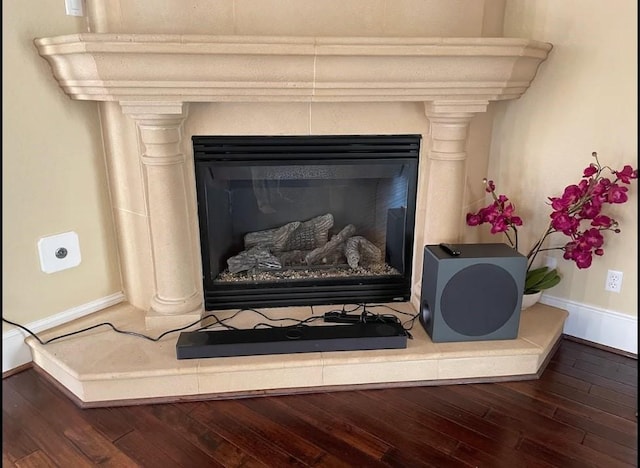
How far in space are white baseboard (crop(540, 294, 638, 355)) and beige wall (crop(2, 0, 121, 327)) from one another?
2.02 m

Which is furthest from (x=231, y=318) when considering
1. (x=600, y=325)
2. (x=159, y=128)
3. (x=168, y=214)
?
(x=600, y=325)

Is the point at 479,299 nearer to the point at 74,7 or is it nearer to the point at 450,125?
the point at 450,125

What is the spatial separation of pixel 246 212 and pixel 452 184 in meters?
0.87

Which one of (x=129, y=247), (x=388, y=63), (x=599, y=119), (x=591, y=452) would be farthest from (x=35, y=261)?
(x=599, y=119)

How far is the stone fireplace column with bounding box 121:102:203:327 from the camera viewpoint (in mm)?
1754

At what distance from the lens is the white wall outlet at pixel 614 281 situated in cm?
206

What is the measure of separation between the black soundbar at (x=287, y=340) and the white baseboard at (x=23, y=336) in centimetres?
53

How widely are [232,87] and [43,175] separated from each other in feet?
2.65

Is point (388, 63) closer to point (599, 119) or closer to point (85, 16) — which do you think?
point (599, 119)

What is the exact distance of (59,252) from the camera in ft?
6.46

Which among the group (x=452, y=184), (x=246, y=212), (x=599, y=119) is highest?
(x=599, y=119)

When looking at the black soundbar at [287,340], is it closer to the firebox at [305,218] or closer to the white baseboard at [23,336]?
the firebox at [305,218]

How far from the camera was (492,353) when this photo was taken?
6.11 ft

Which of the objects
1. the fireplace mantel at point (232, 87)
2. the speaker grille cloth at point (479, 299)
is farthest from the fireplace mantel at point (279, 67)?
the speaker grille cloth at point (479, 299)
